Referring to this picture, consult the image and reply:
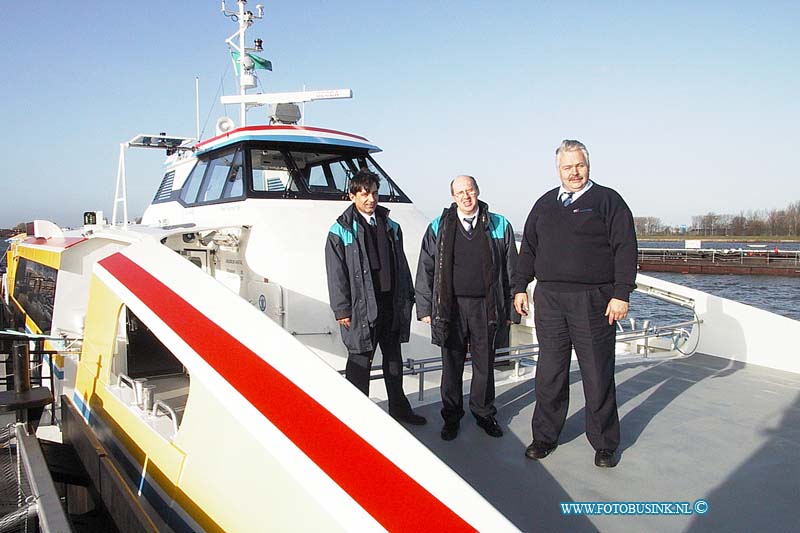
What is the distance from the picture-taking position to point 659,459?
3115mm

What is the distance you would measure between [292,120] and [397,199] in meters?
2.06

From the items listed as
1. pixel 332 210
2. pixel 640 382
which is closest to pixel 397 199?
pixel 332 210

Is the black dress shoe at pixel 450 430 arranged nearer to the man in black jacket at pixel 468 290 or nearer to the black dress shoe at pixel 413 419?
the man in black jacket at pixel 468 290

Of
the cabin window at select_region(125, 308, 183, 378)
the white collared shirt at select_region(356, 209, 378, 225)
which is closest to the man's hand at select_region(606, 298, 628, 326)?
the white collared shirt at select_region(356, 209, 378, 225)

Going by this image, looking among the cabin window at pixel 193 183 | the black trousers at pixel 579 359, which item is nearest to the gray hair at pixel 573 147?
the black trousers at pixel 579 359

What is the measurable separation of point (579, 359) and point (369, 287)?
1.29 m

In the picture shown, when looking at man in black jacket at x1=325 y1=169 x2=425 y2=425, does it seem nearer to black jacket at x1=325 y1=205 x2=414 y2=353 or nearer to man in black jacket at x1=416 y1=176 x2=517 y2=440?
black jacket at x1=325 y1=205 x2=414 y2=353

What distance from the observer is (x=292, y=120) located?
7.21m

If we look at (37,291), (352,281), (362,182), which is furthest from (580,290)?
(37,291)

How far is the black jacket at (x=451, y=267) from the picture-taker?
3408mm

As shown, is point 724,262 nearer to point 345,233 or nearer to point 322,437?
point 345,233

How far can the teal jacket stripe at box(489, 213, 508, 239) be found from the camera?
3.47m

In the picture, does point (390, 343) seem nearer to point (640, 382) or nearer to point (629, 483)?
point (629, 483)

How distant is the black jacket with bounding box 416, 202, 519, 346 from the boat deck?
74cm
